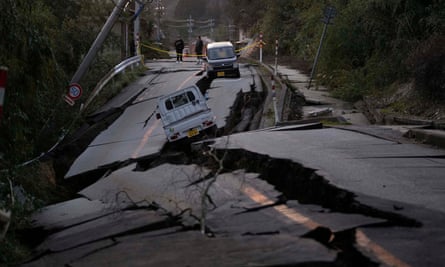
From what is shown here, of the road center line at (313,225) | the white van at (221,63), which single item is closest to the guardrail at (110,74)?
the white van at (221,63)

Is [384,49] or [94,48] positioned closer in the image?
[94,48]

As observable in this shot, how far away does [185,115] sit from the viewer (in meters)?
17.1

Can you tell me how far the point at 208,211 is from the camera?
864 centimetres

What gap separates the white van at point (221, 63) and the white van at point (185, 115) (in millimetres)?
12326

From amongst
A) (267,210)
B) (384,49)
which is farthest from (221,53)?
(267,210)

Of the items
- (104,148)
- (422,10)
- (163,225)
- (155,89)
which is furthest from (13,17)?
(155,89)

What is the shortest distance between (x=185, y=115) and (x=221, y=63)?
42.9ft

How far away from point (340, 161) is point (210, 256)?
4932 mm

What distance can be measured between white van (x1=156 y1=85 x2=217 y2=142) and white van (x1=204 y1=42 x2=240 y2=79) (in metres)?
12.3

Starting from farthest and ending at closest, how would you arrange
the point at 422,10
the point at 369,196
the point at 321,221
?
the point at 422,10
the point at 369,196
the point at 321,221

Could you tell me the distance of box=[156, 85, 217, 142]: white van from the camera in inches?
651

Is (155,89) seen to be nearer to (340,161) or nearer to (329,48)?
(329,48)

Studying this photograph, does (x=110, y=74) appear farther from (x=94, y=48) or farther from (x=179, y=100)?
(x=179, y=100)

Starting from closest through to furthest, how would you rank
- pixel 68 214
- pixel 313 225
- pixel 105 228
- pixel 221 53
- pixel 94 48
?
pixel 313 225
pixel 105 228
pixel 68 214
pixel 94 48
pixel 221 53
